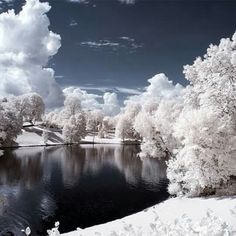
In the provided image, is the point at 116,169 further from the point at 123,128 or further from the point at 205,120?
the point at 123,128

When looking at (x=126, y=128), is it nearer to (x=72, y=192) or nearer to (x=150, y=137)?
(x=150, y=137)

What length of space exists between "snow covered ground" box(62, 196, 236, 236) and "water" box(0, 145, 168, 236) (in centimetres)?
679

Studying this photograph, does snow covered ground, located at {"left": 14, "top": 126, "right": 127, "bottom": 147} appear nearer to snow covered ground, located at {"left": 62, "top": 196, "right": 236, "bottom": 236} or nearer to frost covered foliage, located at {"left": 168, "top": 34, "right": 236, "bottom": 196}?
frost covered foliage, located at {"left": 168, "top": 34, "right": 236, "bottom": 196}

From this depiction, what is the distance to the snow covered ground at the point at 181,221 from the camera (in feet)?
26.8

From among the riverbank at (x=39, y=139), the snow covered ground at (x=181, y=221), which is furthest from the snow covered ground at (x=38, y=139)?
the snow covered ground at (x=181, y=221)

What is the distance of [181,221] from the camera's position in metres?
8.96

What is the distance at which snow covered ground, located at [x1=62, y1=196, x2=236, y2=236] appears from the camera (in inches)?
321

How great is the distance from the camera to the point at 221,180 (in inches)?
1312

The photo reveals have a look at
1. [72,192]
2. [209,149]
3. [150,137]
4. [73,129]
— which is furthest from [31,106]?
[209,149]

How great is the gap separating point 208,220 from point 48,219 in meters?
28.6

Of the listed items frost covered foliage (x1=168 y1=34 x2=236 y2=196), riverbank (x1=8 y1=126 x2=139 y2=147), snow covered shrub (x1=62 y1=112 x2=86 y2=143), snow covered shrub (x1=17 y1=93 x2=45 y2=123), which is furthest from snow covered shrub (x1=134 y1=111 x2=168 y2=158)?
snow covered shrub (x1=17 y1=93 x2=45 y2=123)

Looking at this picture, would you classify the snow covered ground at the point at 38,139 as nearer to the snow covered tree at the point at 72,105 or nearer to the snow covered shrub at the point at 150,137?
the snow covered tree at the point at 72,105

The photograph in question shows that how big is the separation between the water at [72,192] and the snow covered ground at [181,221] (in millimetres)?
6793

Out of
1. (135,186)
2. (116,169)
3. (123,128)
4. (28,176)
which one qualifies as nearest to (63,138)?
(123,128)
